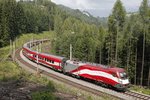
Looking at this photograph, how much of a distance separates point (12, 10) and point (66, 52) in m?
52.6

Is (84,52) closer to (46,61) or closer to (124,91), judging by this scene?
(46,61)

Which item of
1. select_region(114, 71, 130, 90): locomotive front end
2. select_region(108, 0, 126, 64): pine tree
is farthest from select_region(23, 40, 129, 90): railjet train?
select_region(108, 0, 126, 64): pine tree

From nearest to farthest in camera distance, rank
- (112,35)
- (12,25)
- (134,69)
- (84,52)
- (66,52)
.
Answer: (134,69) < (112,35) < (84,52) < (66,52) < (12,25)

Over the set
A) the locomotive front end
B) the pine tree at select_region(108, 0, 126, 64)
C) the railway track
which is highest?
the pine tree at select_region(108, 0, 126, 64)

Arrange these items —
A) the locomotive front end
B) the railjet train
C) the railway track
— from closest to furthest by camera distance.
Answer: the railway track < the locomotive front end < the railjet train

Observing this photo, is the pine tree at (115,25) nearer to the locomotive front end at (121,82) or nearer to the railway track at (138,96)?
the locomotive front end at (121,82)

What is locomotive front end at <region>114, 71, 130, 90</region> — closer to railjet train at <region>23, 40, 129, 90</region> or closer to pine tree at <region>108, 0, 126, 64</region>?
railjet train at <region>23, 40, 129, 90</region>

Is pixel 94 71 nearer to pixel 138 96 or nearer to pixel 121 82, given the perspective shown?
pixel 121 82

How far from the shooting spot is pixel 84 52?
77000 millimetres

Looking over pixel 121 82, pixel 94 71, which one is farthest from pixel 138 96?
pixel 94 71

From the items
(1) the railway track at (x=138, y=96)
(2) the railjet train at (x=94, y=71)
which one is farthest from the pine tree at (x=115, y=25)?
(1) the railway track at (x=138, y=96)

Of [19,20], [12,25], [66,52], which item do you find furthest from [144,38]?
[19,20]

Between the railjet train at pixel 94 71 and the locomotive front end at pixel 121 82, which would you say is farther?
the railjet train at pixel 94 71

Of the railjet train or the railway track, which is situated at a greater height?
the railjet train
